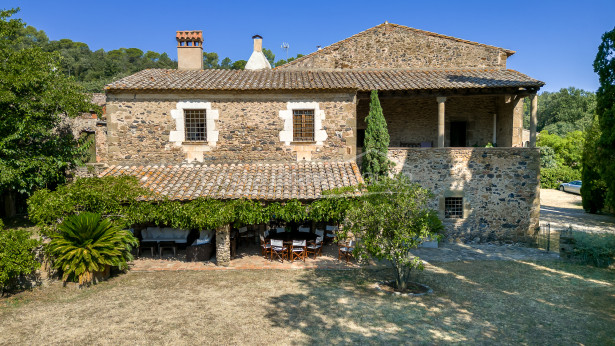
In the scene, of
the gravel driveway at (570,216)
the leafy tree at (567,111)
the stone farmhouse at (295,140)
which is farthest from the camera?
the leafy tree at (567,111)

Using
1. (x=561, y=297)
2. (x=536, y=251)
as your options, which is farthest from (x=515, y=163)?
(x=561, y=297)

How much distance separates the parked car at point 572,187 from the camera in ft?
103

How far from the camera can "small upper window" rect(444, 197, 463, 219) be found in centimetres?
1480

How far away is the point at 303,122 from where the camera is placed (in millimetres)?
13867

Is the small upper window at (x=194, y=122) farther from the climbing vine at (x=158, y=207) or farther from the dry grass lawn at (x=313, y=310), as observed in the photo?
the dry grass lawn at (x=313, y=310)

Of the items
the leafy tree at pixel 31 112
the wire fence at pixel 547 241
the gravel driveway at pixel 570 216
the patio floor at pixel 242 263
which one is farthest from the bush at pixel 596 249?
the leafy tree at pixel 31 112

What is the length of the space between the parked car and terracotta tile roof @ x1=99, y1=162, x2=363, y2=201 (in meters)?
28.0

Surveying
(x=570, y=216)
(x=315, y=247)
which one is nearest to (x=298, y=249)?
(x=315, y=247)

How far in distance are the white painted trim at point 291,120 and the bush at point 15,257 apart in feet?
26.9

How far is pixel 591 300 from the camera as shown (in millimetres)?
9008

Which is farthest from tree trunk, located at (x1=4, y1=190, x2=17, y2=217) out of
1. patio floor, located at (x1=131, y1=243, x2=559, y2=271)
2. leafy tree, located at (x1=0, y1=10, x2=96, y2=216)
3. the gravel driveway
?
the gravel driveway

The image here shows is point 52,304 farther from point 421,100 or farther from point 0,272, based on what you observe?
point 421,100

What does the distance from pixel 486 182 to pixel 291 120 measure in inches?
318

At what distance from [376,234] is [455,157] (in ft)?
22.2
